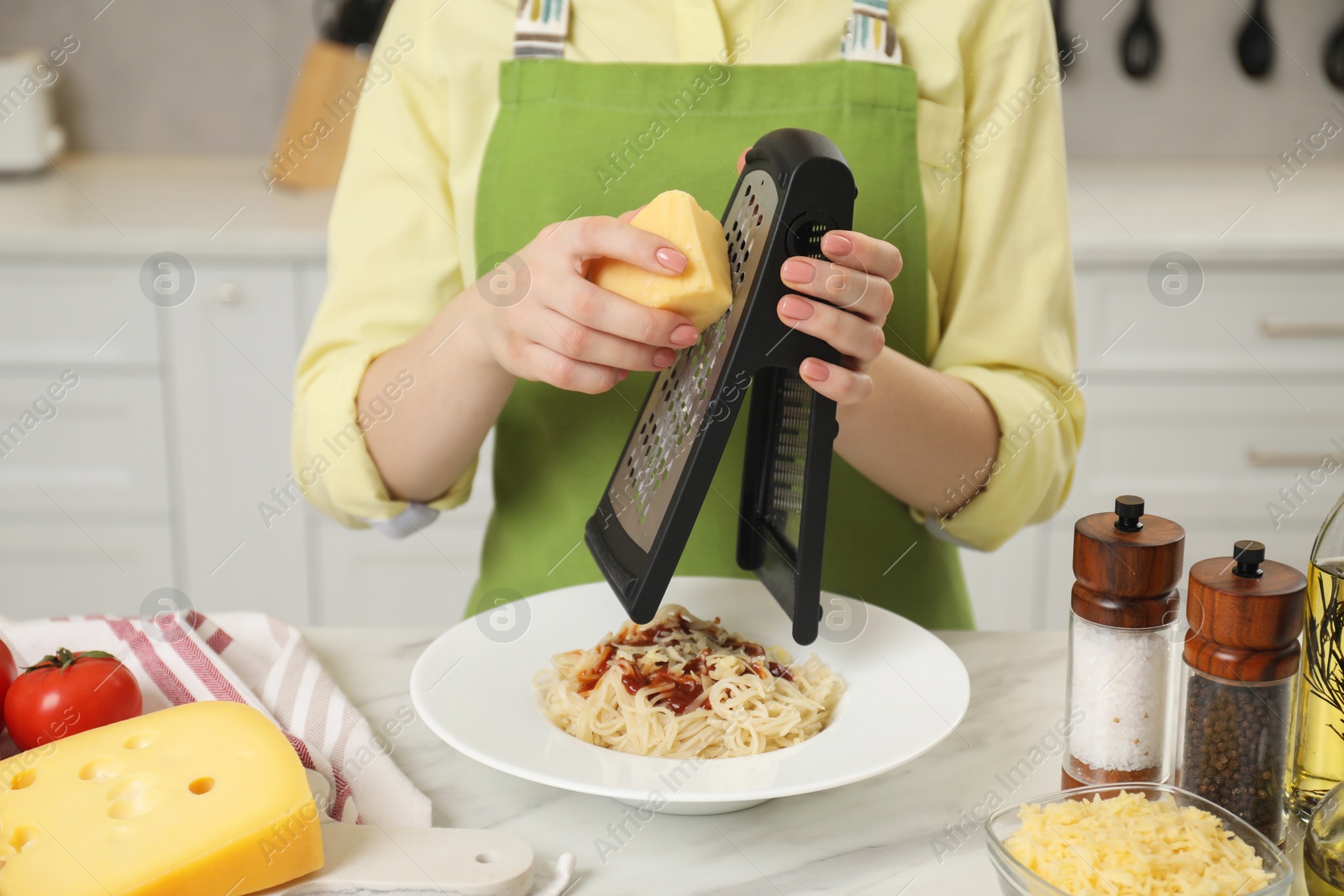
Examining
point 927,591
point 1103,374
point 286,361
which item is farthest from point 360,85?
point 927,591

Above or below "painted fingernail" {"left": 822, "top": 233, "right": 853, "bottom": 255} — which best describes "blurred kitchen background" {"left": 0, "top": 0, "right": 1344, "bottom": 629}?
below

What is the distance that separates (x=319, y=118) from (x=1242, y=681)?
2.04m

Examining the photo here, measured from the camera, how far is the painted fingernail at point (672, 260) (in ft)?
2.19

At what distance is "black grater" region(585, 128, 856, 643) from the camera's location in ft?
2.10

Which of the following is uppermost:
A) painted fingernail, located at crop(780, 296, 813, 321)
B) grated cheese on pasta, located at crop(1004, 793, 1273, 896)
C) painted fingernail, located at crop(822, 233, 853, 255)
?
painted fingernail, located at crop(822, 233, 853, 255)

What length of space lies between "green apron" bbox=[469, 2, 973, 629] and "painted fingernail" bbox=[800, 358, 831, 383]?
383 millimetres

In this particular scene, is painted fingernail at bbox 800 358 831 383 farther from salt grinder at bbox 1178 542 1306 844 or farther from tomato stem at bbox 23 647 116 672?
tomato stem at bbox 23 647 116 672

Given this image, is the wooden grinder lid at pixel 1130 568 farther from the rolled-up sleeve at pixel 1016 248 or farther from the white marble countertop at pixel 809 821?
the rolled-up sleeve at pixel 1016 248

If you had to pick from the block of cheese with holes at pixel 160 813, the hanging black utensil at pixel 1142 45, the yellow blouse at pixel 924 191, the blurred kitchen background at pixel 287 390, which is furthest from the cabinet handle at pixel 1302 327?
the block of cheese with holes at pixel 160 813

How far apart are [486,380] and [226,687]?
0.95 feet

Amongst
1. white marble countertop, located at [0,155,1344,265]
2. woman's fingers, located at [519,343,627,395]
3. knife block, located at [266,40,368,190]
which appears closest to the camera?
woman's fingers, located at [519,343,627,395]

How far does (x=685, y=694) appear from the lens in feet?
2.48

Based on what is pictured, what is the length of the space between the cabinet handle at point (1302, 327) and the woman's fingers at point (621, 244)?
64.4 inches

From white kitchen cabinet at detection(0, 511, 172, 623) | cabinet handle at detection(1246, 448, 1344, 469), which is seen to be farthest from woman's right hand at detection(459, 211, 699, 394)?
cabinet handle at detection(1246, 448, 1344, 469)
